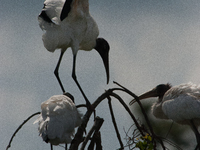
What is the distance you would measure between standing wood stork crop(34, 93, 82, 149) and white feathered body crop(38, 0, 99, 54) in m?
1.22

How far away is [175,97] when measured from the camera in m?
7.29

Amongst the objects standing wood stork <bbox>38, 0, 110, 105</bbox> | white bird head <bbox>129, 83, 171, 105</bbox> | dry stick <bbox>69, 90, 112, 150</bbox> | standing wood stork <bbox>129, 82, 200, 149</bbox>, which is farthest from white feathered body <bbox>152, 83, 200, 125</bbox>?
dry stick <bbox>69, 90, 112, 150</bbox>

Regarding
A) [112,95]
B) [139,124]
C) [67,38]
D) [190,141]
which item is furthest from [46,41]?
[190,141]

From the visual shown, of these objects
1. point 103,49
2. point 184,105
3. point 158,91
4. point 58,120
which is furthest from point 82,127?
point 158,91

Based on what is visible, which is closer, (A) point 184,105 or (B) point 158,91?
(A) point 184,105

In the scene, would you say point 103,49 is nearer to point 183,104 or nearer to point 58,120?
point 183,104

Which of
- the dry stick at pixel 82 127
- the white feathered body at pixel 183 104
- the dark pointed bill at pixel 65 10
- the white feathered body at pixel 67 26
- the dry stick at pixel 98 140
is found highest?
the dark pointed bill at pixel 65 10

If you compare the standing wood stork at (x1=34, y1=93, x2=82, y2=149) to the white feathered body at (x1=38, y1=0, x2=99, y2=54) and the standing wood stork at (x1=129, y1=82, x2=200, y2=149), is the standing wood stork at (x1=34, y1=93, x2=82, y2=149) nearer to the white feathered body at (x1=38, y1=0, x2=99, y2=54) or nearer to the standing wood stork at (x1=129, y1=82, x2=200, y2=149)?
the white feathered body at (x1=38, y1=0, x2=99, y2=54)

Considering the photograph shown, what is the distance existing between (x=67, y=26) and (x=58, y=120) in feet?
6.41

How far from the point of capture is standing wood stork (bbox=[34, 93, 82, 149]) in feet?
17.5

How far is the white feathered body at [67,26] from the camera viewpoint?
675cm

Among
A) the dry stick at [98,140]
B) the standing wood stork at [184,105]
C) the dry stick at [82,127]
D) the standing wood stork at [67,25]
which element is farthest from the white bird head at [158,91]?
the dry stick at [98,140]

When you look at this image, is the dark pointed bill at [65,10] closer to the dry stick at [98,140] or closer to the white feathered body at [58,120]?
the white feathered body at [58,120]

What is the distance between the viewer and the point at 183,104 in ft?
23.3
